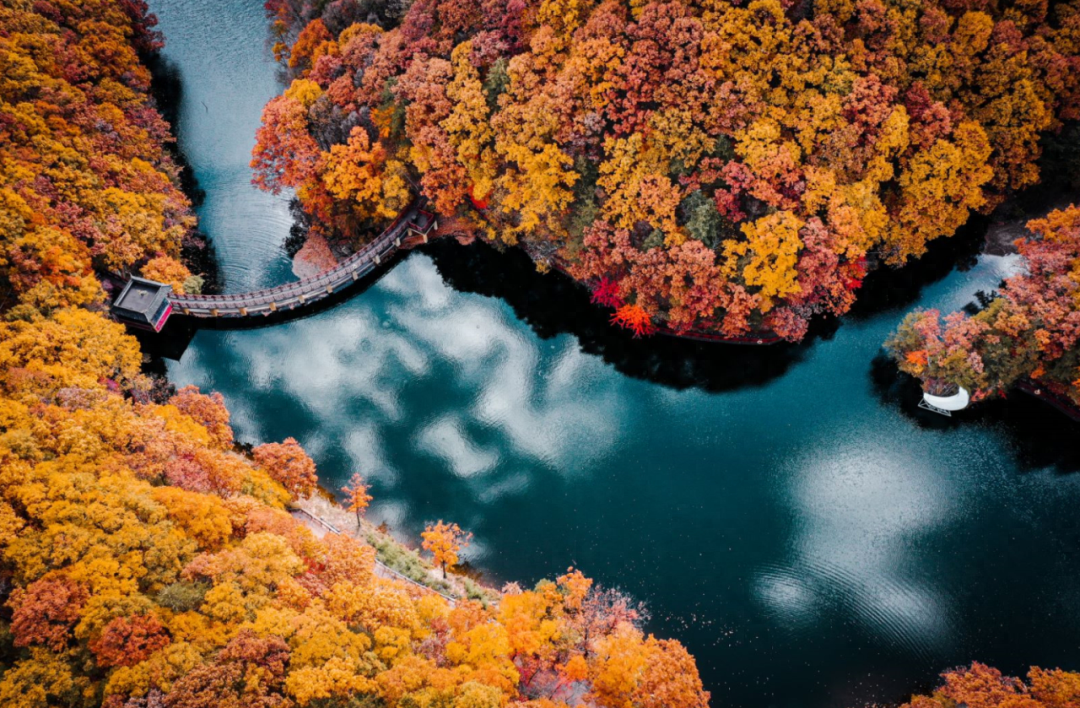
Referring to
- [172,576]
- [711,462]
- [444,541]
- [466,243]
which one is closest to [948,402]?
[711,462]

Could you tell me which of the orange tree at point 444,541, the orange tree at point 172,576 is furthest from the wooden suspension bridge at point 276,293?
the orange tree at point 444,541

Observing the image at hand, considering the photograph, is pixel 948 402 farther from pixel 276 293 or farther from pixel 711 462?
pixel 276 293

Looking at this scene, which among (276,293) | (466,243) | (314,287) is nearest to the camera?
(276,293)

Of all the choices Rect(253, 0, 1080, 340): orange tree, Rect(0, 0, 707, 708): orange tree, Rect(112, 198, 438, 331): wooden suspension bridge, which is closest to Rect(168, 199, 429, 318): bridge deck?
Rect(112, 198, 438, 331): wooden suspension bridge

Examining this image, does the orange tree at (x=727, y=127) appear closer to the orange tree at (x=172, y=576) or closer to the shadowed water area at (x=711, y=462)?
the shadowed water area at (x=711, y=462)

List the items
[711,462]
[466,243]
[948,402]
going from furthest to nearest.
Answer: [466,243] < [948,402] < [711,462]

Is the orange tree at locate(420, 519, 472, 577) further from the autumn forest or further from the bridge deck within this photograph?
the bridge deck

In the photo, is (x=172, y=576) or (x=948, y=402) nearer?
(x=172, y=576)
